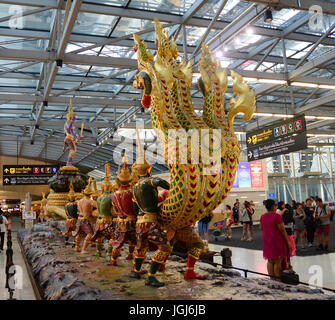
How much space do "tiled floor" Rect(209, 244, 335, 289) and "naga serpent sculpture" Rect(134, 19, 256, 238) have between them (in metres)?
2.73

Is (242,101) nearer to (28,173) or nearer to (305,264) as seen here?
(305,264)

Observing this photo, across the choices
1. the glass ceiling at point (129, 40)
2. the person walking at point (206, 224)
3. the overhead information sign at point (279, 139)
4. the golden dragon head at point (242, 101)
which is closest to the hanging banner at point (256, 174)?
the glass ceiling at point (129, 40)

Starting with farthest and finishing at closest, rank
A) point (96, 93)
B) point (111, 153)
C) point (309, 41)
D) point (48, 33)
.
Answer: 1. point (111, 153)
2. point (96, 93)
3. point (309, 41)
4. point (48, 33)

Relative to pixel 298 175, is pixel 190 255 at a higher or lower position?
lower

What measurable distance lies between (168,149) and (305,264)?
14.5ft

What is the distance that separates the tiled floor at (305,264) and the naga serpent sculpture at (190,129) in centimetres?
273

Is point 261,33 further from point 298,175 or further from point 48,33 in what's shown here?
point 298,175

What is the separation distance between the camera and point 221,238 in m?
11.1

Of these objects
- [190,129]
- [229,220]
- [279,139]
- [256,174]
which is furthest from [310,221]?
[256,174]

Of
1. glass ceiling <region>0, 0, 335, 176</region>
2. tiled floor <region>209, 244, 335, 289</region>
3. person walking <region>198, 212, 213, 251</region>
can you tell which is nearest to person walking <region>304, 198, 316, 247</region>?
tiled floor <region>209, 244, 335, 289</region>

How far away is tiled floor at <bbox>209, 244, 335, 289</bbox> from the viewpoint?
16.5 ft

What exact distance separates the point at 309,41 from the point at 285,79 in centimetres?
157

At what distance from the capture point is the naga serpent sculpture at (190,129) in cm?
273
